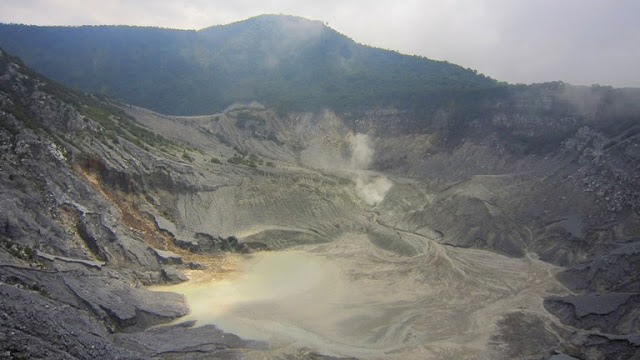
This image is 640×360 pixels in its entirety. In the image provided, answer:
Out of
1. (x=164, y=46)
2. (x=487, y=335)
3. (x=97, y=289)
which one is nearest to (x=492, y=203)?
(x=487, y=335)

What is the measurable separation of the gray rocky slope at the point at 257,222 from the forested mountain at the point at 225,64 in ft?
106

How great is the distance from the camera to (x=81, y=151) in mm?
38469

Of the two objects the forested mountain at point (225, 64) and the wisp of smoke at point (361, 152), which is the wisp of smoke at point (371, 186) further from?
the forested mountain at point (225, 64)

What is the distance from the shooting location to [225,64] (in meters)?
116

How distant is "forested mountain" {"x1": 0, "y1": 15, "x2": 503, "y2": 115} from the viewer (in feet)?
319

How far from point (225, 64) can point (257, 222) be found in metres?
78.3

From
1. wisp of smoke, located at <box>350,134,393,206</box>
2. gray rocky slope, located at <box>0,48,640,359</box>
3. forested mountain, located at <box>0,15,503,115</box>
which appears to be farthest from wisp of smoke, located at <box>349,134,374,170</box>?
forested mountain, located at <box>0,15,503,115</box>

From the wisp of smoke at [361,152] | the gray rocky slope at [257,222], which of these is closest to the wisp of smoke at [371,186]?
the gray rocky slope at [257,222]

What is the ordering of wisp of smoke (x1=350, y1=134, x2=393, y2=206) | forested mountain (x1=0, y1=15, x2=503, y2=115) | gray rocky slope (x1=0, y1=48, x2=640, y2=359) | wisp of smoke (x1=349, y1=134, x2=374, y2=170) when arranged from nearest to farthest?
gray rocky slope (x1=0, y1=48, x2=640, y2=359) < wisp of smoke (x1=350, y1=134, x2=393, y2=206) < wisp of smoke (x1=349, y1=134, x2=374, y2=170) < forested mountain (x1=0, y1=15, x2=503, y2=115)

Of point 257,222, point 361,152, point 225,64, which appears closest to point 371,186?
point 361,152

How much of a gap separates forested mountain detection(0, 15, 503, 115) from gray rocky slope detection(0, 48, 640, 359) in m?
32.3

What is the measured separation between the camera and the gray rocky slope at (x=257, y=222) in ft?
80.9

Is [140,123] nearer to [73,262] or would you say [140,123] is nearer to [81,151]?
[81,151]

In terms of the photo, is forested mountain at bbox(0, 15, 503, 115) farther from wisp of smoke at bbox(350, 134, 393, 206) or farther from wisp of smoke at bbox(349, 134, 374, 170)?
wisp of smoke at bbox(350, 134, 393, 206)
